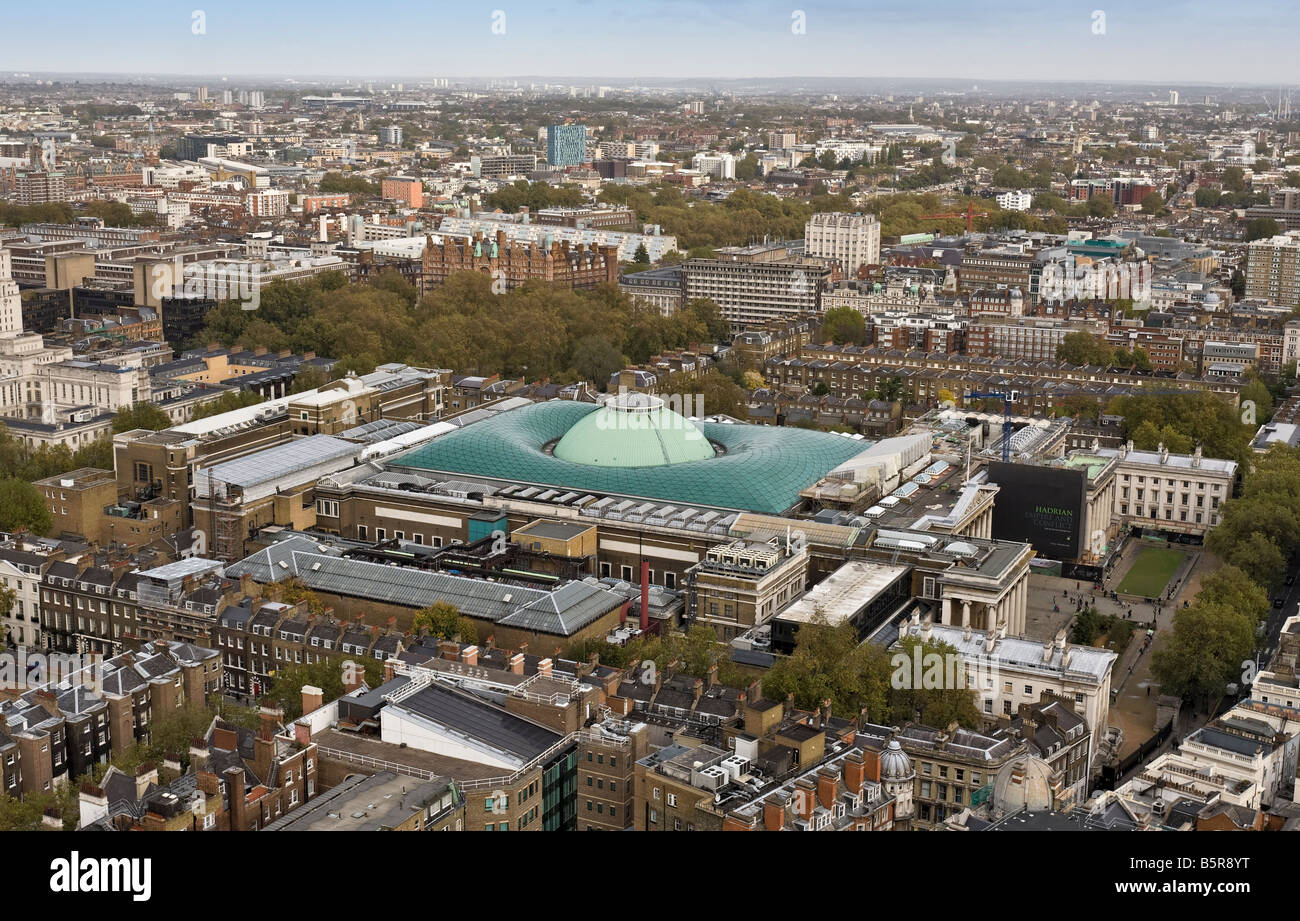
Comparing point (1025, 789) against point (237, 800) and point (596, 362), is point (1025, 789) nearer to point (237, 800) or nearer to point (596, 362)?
point (237, 800)

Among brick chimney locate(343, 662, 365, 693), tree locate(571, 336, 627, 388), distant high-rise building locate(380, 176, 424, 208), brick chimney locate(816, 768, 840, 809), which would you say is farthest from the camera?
distant high-rise building locate(380, 176, 424, 208)

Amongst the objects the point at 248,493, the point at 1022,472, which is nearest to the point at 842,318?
the point at 1022,472

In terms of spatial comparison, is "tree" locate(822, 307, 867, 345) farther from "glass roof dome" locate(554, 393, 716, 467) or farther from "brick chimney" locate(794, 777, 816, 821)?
"brick chimney" locate(794, 777, 816, 821)

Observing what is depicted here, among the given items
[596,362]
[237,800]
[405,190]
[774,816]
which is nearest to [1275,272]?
[596,362]

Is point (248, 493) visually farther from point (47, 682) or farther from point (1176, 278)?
point (1176, 278)

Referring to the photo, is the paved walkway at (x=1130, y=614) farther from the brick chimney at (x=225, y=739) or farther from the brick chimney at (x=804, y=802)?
the brick chimney at (x=225, y=739)

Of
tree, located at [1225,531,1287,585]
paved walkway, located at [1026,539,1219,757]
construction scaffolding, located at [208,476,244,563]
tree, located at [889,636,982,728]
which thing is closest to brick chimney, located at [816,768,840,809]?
tree, located at [889,636,982,728]
